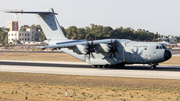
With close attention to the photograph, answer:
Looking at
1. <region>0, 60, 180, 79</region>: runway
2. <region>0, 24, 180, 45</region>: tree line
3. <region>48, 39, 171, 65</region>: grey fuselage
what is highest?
<region>0, 24, 180, 45</region>: tree line

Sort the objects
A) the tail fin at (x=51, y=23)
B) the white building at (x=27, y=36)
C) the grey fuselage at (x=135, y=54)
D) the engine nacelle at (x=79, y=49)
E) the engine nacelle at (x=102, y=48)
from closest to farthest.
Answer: the grey fuselage at (x=135, y=54), the engine nacelle at (x=102, y=48), the engine nacelle at (x=79, y=49), the tail fin at (x=51, y=23), the white building at (x=27, y=36)

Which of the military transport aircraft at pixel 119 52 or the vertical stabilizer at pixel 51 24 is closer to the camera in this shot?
the military transport aircraft at pixel 119 52

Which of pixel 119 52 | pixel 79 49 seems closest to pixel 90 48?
pixel 79 49

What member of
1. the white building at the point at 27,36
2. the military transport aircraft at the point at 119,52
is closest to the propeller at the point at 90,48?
the military transport aircraft at the point at 119,52

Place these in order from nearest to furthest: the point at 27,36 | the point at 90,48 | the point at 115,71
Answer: the point at 115,71 < the point at 90,48 < the point at 27,36

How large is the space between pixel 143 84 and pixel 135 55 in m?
11.3

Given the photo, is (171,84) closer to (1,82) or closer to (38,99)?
(38,99)

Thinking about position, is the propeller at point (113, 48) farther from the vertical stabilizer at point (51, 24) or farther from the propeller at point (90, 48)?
the vertical stabilizer at point (51, 24)

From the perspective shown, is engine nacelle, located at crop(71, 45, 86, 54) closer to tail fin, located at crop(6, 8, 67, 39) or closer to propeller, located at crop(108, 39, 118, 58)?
propeller, located at crop(108, 39, 118, 58)

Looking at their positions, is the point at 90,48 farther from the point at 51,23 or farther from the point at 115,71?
the point at 51,23

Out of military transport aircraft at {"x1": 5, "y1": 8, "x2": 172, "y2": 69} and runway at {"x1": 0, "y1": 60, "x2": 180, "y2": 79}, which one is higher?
military transport aircraft at {"x1": 5, "y1": 8, "x2": 172, "y2": 69}

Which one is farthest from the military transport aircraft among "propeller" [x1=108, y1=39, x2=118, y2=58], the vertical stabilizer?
the vertical stabilizer

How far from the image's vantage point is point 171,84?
19.9m

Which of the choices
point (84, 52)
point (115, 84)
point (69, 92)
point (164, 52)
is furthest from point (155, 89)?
point (84, 52)
